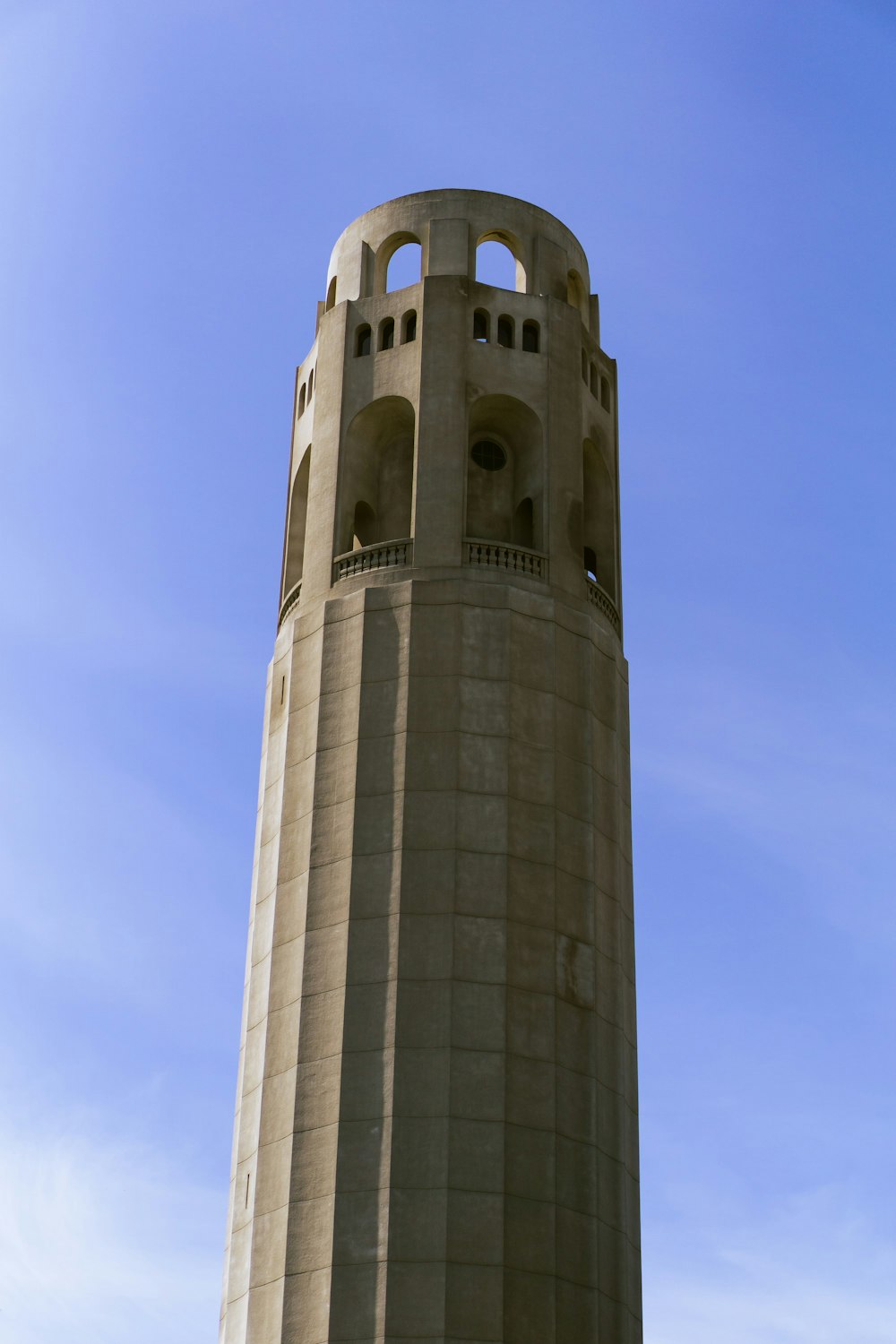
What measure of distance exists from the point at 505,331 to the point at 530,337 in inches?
31.5

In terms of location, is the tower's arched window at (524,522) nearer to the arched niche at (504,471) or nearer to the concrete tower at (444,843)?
the arched niche at (504,471)

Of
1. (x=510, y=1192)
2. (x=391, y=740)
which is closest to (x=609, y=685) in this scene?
(x=391, y=740)

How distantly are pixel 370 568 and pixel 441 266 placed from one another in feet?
34.2

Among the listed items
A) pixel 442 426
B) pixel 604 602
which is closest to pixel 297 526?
pixel 442 426

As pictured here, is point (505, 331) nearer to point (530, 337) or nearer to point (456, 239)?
point (530, 337)

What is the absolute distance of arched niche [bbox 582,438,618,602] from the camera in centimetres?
5272

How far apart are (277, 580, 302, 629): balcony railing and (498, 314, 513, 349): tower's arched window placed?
9.26 metres

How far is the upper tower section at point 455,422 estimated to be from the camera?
161 feet

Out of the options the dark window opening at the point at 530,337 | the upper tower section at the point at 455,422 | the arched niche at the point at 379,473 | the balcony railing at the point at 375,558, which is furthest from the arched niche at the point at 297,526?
the dark window opening at the point at 530,337

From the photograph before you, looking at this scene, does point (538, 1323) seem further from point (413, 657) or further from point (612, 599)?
point (612, 599)

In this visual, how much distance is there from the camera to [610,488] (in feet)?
177

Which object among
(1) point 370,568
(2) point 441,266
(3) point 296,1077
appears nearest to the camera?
(3) point 296,1077

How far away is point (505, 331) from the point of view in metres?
52.7

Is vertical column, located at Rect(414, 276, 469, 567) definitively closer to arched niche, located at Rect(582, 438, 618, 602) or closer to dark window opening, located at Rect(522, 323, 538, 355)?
dark window opening, located at Rect(522, 323, 538, 355)
